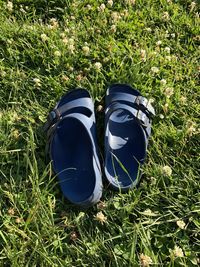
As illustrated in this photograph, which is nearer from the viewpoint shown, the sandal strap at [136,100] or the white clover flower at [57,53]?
the sandal strap at [136,100]

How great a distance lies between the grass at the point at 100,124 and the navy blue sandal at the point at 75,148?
7 cm

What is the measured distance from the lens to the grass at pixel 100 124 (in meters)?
1.93

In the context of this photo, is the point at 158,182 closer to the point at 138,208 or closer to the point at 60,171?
the point at 138,208

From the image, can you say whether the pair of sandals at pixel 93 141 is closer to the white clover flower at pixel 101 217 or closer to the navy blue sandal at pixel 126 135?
the navy blue sandal at pixel 126 135

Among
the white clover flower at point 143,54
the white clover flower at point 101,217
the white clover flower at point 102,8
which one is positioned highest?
the white clover flower at point 102,8

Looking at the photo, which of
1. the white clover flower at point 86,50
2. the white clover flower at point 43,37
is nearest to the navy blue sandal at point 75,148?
the white clover flower at point 86,50

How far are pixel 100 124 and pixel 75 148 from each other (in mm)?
205

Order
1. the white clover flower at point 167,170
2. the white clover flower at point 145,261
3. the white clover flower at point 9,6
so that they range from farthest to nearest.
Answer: the white clover flower at point 9,6 < the white clover flower at point 167,170 < the white clover flower at point 145,261

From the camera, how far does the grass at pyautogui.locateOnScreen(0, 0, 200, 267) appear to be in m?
1.93

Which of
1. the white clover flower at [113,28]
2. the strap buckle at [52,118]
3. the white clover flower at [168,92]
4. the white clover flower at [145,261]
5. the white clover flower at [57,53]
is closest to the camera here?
the white clover flower at [145,261]

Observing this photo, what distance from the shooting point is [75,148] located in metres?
2.22

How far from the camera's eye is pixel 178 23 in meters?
2.74

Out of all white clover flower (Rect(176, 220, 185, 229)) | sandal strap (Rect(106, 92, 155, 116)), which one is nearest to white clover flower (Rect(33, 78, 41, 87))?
sandal strap (Rect(106, 92, 155, 116))

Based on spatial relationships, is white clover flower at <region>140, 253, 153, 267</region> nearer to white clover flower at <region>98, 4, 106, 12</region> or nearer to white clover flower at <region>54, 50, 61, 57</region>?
white clover flower at <region>54, 50, 61, 57</region>
